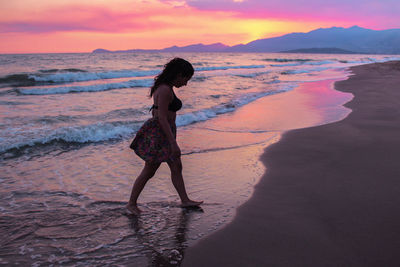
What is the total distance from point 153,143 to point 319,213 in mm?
1879

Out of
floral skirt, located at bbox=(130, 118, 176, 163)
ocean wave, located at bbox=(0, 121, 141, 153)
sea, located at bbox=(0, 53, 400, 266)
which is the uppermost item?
floral skirt, located at bbox=(130, 118, 176, 163)

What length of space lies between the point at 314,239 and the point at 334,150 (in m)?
3.15

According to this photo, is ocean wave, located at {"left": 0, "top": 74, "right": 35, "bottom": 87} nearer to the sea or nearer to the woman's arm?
the sea

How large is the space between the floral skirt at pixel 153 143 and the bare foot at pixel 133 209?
1.89 ft

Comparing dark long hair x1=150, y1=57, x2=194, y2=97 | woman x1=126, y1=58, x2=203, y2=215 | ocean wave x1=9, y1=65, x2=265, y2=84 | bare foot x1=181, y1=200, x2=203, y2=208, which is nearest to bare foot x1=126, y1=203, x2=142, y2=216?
woman x1=126, y1=58, x2=203, y2=215

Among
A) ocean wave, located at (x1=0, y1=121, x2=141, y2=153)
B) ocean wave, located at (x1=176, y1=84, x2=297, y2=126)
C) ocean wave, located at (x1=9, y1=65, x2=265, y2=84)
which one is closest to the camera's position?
ocean wave, located at (x1=0, y1=121, x2=141, y2=153)

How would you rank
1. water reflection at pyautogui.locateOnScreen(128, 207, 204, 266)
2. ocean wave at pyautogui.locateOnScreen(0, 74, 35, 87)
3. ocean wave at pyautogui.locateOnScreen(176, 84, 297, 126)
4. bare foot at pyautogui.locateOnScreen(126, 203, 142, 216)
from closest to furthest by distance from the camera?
water reflection at pyautogui.locateOnScreen(128, 207, 204, 266) → bare foot at pyautogui.locateOnScreen(126, 203, 142, 216) → ocean wave at pyautogui.locateOnScreen(176, 84, 297, 126) → ocean wave at pyautogui.locateOnScreen(0, 74, 35, 87)

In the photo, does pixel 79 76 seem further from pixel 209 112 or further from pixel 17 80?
pixel 209 112

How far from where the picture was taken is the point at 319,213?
11.2 feet

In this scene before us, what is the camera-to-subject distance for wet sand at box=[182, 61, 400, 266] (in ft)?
8.77

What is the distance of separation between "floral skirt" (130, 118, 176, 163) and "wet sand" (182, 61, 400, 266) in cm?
100

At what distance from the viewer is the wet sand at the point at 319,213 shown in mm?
2674

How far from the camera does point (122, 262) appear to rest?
2.67m

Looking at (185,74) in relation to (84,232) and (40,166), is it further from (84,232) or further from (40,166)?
(40,166)
